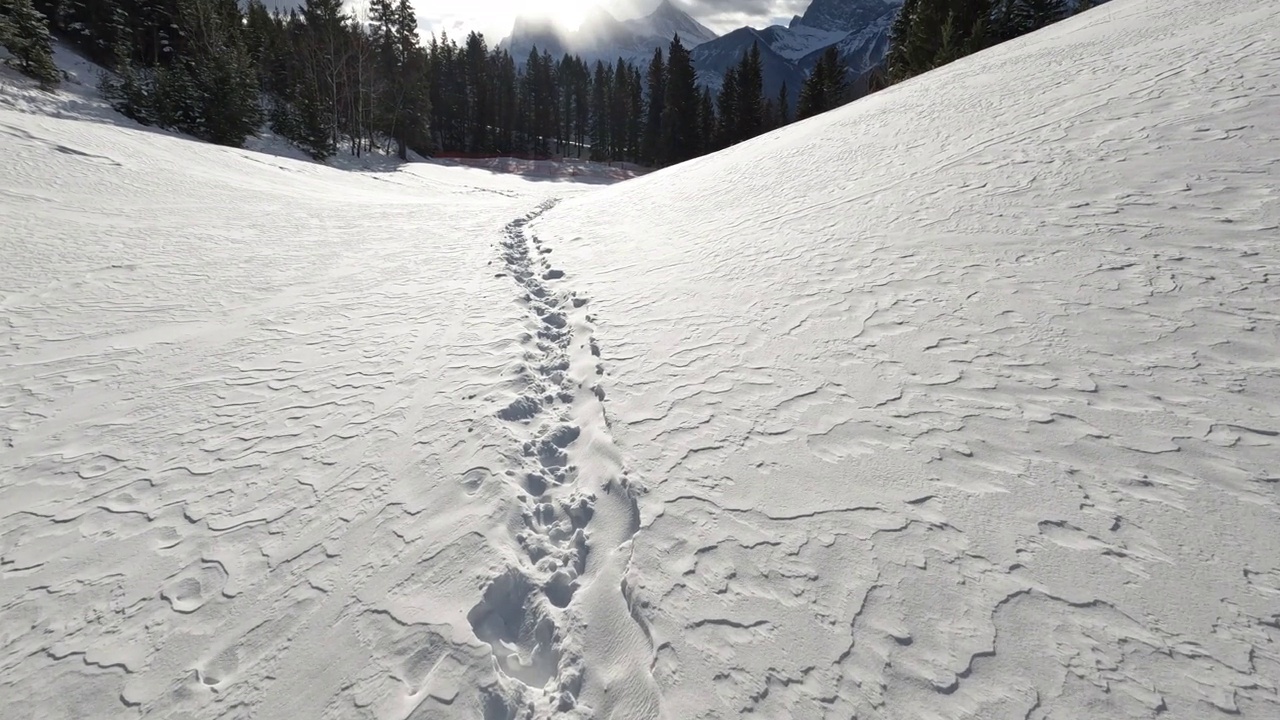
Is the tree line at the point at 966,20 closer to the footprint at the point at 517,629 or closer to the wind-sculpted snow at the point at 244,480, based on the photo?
the wind-sculpted snow at the point at 244,480

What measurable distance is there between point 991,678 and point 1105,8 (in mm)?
19066

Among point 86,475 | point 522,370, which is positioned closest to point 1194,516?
point 522,370

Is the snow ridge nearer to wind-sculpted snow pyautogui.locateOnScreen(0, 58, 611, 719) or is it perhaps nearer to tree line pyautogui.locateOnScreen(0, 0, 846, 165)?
wind-sculpted snow pyautogui.locateOnScreen(0, 58, 611, 719)

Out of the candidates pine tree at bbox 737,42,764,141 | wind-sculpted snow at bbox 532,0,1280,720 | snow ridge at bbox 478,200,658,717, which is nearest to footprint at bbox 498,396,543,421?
snow ridge at bbox 478,200,658,717

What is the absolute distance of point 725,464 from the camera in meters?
3.20

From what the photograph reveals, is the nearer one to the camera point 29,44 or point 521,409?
point 521,409

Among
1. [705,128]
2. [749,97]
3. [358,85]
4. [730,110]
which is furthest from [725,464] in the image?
[705,128]

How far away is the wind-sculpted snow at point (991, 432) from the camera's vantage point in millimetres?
1944

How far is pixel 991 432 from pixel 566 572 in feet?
8.64

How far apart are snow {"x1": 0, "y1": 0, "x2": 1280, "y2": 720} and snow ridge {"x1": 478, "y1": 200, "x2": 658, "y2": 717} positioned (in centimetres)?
2

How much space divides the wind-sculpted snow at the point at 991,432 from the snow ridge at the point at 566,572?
0.13 m

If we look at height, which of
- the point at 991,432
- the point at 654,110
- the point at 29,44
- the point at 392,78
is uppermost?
the point at 654,110

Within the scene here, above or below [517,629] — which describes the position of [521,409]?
above

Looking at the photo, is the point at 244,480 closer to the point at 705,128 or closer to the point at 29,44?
the point at 29,44
